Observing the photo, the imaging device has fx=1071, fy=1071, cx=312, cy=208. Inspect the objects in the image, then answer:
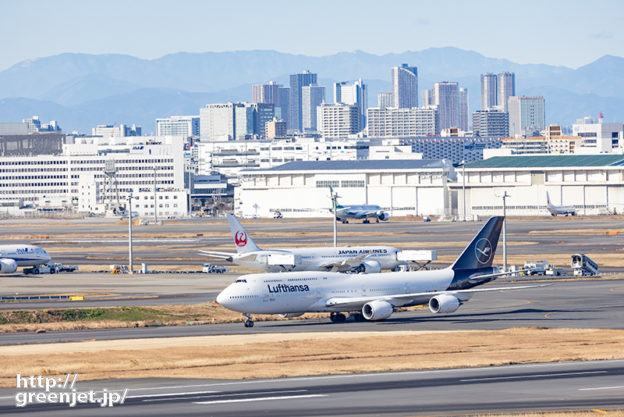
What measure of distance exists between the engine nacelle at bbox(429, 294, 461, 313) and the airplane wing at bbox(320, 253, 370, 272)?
29.7 meters

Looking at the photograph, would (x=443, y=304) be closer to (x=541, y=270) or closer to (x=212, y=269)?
(x=541, y=270)

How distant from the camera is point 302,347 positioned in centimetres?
6338

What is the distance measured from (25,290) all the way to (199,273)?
23783 mm

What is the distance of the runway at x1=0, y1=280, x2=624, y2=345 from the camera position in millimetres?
74000

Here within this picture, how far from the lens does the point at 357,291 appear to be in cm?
7950

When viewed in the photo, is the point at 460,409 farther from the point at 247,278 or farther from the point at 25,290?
the point at 25,290

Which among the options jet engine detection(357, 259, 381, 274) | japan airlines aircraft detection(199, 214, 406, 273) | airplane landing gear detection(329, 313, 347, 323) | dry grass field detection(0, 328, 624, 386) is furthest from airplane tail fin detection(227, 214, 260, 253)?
dry grass field detection(0, 328, 624, 386)

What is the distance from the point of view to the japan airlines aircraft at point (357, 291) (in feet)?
245

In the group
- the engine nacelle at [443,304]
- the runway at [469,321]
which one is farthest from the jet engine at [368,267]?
the engine nacelle at [443,304]

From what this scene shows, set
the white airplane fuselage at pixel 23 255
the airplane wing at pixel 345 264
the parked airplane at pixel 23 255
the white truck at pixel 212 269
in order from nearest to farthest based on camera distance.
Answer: the airplane wing at pixel 345 264
the white truck at pixel 212 269
the parked airplane at pixel 23 255
the white airplane fuselage at pixel 23 255

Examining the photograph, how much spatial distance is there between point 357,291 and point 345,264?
30.1m

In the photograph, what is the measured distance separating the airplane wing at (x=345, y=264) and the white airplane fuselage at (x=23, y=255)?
4082cm

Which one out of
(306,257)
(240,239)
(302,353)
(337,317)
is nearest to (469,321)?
(337,317)

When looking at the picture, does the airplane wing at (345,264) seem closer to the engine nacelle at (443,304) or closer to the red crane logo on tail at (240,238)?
the red crane logo on tail at (240,238)
